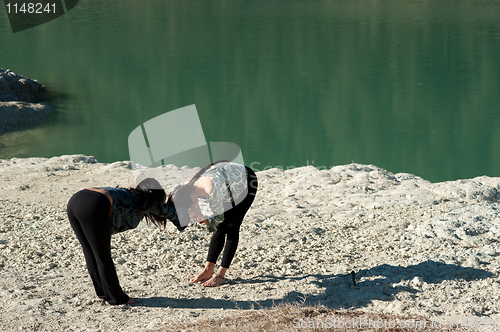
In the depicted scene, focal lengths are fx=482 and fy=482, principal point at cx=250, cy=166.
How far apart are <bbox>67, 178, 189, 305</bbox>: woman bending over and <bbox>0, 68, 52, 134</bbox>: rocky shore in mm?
10609

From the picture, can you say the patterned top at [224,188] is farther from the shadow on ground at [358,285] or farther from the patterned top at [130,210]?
the shadow on ground at [358,285]

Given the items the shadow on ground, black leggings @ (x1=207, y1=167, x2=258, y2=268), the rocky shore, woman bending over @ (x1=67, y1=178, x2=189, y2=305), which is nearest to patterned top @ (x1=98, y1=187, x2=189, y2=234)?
woman bending over @ (x1=67, y1=178, x2=189, y2=305)

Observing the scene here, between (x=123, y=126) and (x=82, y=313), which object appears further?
(x=123, y=126)

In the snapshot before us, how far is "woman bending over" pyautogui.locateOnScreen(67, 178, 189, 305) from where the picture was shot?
132 inches

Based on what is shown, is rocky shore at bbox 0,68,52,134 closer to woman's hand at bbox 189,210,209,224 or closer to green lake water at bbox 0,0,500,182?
green lake water at bbox 0,0,500,182

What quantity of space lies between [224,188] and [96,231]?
38.1 inches

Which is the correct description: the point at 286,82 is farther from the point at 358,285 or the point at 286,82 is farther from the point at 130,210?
the point at 130,210

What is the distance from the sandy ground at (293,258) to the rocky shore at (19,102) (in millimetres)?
6572

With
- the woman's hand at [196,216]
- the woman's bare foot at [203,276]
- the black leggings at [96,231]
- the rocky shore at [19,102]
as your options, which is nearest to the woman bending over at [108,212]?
the black leggings at [96,231]

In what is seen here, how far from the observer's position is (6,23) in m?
31.9

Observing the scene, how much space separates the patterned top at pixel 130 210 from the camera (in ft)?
11.3

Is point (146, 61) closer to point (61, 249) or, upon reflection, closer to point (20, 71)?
point (20, 71)

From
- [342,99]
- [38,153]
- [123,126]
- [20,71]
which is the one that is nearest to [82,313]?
[38,153]

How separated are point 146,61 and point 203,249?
19.2 m
